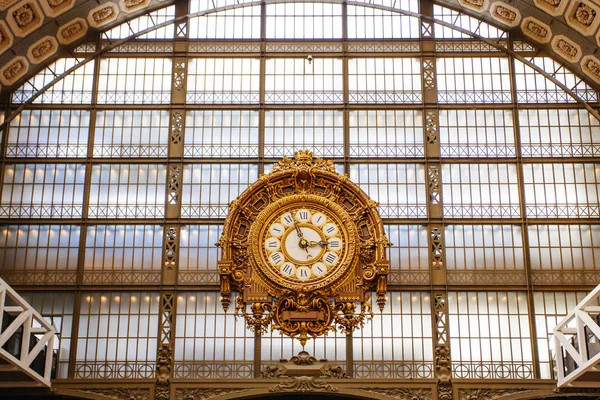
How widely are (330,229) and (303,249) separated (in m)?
1.37

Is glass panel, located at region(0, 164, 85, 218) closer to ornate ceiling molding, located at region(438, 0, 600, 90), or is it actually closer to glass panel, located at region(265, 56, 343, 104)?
glass panel, located at region(265, 56, 343, 104)

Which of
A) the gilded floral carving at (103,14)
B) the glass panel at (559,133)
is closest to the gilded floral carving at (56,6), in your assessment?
the gilded floral carving at (103,14)

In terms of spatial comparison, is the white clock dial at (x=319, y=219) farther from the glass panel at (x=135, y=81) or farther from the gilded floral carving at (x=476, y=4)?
the gilded floral carving at (x=476, y=4)

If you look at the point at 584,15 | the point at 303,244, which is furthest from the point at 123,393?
the point at 584,15

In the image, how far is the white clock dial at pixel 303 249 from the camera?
39.3 m

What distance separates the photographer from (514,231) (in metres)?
40.7

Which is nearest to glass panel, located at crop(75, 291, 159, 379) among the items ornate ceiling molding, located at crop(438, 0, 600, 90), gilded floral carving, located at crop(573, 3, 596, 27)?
ornate ceiling molding, located at crop(438, 0, 600, 90)

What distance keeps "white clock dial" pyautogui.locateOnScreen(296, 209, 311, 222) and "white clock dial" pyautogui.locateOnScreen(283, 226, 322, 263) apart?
34cm

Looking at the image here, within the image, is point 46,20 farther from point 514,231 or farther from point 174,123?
point 514,231

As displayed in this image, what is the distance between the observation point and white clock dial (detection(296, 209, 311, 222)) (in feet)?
131

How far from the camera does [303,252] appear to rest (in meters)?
39.3

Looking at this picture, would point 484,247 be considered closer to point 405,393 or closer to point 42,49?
point 405,393

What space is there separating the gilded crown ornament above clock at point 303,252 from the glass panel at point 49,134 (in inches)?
308

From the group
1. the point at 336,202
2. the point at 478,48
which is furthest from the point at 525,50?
the point at 336,202
